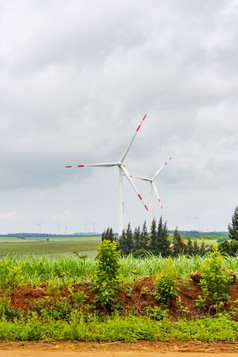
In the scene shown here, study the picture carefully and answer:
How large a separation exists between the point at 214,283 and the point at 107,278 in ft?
9.01

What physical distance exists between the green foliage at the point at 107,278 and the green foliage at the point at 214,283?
2167 millimetres

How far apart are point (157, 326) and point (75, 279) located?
151 inches

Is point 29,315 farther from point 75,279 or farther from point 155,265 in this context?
point 155,265

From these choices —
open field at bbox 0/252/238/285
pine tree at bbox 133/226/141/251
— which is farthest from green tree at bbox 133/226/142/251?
open field at bbox 0/252/238/285

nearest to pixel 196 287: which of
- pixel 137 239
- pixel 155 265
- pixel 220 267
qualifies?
pixel 220 267

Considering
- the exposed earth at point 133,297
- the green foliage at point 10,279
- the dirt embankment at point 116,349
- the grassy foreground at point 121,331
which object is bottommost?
the dirt embankment at point 116,349

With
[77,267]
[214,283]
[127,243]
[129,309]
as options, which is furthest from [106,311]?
[127,243]

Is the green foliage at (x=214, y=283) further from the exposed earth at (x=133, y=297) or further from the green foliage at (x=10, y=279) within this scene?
the green foliage at (x=10, y=279)

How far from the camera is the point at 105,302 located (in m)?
9.59

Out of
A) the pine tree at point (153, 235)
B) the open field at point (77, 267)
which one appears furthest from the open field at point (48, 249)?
the pine tree at point (153, 235)

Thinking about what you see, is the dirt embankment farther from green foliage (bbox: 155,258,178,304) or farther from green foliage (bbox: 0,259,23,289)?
green foliage (bbox: 0,259,23,289)

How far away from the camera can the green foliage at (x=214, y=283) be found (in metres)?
10.1

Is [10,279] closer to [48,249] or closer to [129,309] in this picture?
[129,309]

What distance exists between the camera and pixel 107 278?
994cm
